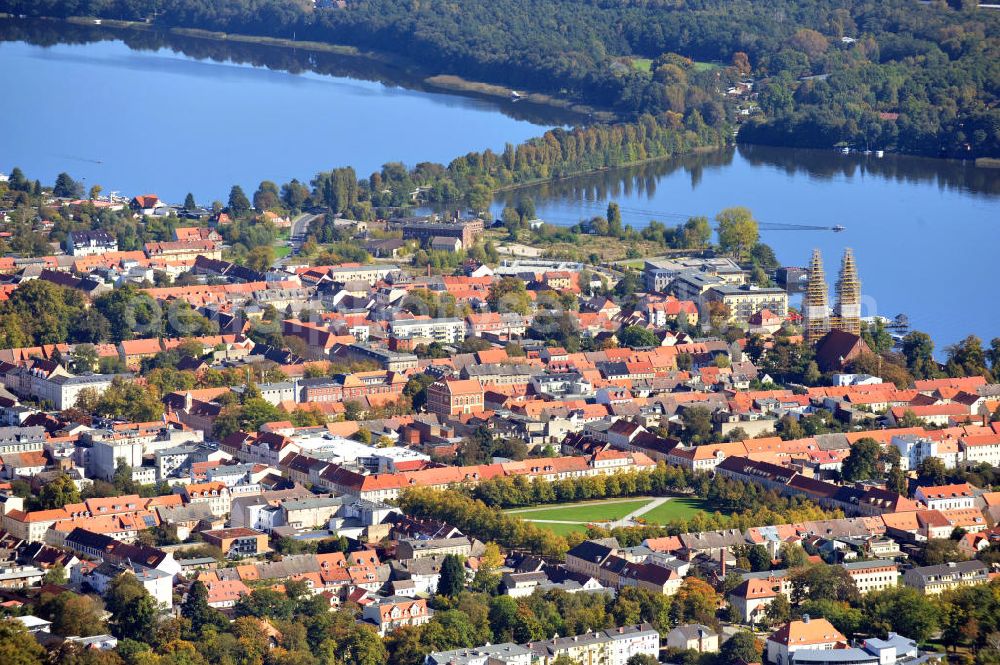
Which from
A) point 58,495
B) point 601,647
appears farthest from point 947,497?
point 58,495

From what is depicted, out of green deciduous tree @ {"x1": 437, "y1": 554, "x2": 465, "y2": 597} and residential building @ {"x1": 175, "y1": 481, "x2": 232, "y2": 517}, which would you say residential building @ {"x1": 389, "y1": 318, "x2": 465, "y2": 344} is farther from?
green deciduous tree @ {"x1": 437, "y1": 554, "x2": 465, "y2": 597}

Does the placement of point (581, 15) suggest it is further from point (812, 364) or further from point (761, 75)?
point (812, 364)

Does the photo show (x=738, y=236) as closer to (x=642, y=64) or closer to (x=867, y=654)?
(x=867, y=654)

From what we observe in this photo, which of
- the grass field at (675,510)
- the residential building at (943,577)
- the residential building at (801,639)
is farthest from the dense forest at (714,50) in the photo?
the residential building at (801,639)

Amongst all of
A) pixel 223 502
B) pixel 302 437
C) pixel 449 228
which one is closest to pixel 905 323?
pixel 449 228

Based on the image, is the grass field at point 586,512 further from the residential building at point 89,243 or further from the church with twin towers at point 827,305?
the residential building at point 89,243

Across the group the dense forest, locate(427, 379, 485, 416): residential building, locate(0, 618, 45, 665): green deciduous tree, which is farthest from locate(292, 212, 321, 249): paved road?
locate(0, 618, 45, 665): green deciduous tree
